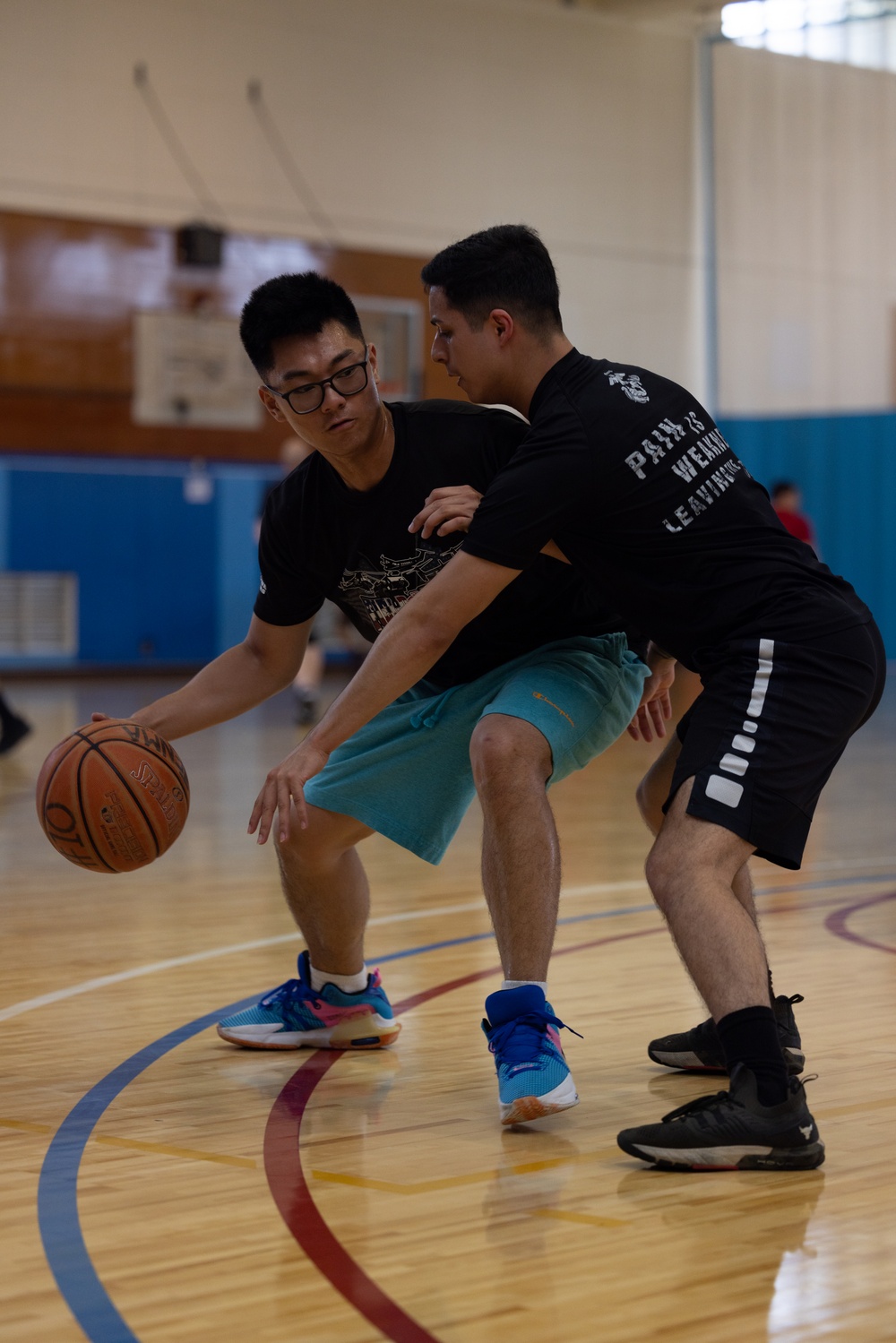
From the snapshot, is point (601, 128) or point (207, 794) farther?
point (601, 128)

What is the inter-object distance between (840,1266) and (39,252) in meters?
12.4

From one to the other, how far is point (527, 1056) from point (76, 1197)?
2.36 feet

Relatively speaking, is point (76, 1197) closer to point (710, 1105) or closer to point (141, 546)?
point (710, 1105)

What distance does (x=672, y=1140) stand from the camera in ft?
7.72

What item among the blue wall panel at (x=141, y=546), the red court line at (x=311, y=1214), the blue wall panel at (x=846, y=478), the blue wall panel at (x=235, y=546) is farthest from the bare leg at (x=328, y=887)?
the blue wall panel at (x=846, y=478)

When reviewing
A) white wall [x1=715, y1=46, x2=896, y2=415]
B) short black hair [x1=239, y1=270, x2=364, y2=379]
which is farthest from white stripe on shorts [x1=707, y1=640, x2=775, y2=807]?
white wall [x1=715, y1=46, x2=896, y2=415]

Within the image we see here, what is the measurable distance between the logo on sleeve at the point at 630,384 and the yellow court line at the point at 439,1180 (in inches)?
44.3

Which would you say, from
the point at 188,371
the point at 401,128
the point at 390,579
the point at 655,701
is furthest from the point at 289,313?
the point at 401,128

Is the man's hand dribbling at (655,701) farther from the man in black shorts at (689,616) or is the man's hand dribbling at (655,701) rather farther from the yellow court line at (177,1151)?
the yellow court line at (177,1151)

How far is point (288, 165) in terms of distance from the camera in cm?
1423

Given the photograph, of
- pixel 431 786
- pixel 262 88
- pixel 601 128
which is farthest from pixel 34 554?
pixel 431 786

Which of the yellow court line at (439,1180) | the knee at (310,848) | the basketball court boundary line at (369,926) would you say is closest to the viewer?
the yellow court line at (439,1180)

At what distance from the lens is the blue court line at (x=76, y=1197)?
72.7 inches

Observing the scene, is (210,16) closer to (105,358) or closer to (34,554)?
(105,358)
